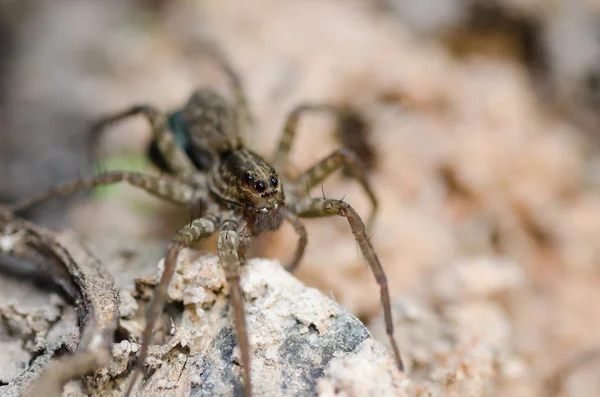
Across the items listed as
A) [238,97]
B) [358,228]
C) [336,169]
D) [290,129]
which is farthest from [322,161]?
[238,97]

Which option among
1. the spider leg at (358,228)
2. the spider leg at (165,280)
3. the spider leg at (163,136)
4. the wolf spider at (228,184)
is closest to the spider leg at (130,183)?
the wolf spider at (228,184)

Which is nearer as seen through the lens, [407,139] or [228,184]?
[228,184]

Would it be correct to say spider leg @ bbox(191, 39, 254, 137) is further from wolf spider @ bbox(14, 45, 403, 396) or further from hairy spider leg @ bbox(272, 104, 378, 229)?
hairy spider leg @ bbox(272, 104, 378, 229)

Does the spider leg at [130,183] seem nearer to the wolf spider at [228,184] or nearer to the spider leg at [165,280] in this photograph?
the wolf spider at [228,184]

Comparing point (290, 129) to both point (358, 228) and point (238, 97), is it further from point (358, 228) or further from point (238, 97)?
point (358, 228)

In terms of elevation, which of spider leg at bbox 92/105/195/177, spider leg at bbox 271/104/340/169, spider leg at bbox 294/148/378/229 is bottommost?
spider leg at bbox 294/148/378/229

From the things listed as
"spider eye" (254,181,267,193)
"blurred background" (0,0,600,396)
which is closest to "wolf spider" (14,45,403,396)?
"spider eye" (254,181,267,193)

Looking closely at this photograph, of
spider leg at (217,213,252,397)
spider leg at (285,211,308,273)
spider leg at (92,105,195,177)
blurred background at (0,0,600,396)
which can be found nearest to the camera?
spider leg at (217,213,252,397)
